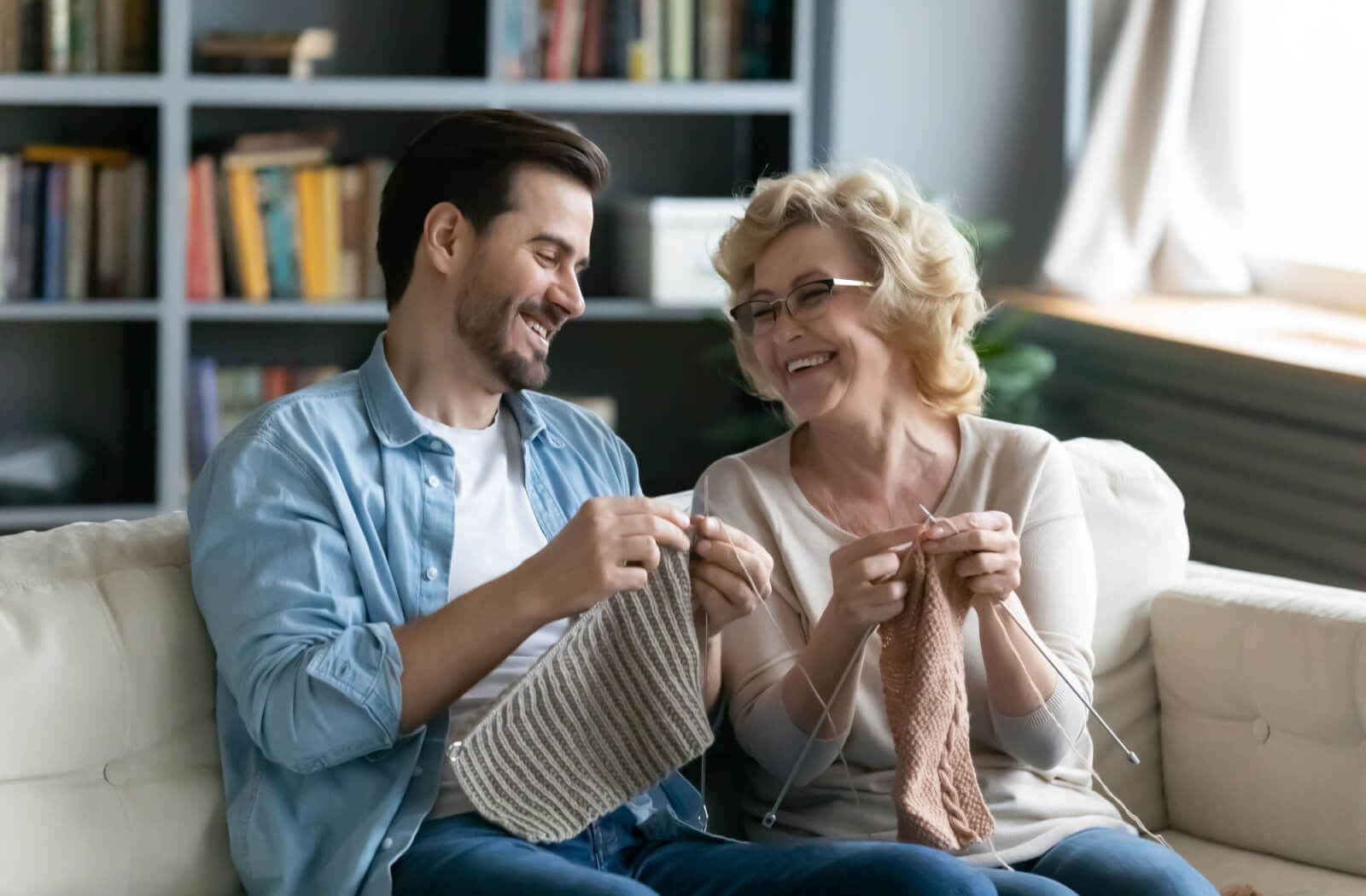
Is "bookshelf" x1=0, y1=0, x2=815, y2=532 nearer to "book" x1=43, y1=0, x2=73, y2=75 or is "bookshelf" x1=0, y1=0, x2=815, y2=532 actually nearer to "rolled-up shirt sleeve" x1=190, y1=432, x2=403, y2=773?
"book" x1=43, y1=0, x2=73, y2=75

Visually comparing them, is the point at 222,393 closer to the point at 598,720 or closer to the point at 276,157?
the point at 276,157

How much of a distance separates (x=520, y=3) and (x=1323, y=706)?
230cm

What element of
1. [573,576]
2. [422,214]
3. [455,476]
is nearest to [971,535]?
[573,576]

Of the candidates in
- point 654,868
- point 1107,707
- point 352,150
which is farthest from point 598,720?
point 352,150

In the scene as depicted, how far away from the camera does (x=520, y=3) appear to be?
3.38m

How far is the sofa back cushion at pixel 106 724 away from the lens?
57.4 inches

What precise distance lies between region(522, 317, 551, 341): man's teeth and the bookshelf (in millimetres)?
1729

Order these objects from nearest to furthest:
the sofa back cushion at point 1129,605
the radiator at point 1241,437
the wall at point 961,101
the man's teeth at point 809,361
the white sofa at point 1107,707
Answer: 1. the white sofa at point 1107,707
2. the man's teeth at point 809,361
3. the sofa back cushion at point 1129,605
4. the radiator at point 1241,437
5. the wall at point 961,101

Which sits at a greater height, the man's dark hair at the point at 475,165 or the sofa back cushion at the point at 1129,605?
the man's dark hair at the point at 475,165

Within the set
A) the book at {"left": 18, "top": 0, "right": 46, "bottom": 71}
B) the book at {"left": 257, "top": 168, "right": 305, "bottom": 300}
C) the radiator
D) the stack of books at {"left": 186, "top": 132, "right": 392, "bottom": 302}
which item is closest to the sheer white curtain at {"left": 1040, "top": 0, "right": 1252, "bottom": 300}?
the radiator

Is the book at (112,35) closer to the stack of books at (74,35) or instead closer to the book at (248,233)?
the stack of books at (74,35)

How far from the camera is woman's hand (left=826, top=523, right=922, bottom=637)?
1.50 meters

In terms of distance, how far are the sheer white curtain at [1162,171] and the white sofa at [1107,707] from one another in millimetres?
1474

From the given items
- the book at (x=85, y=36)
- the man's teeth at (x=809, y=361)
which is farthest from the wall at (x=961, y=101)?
the man's teeth at (x=809, y=361)
